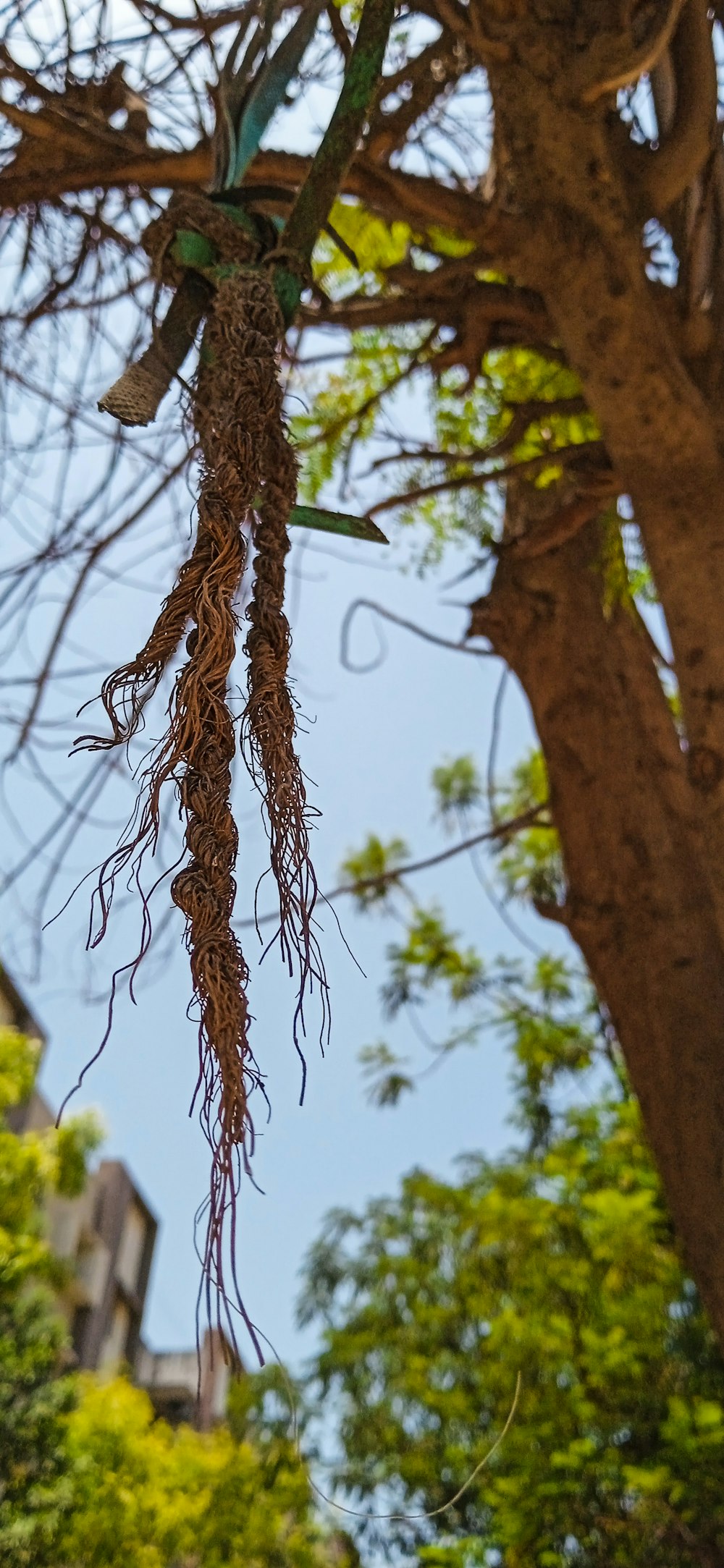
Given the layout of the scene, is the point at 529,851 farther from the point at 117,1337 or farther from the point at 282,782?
the point at 117,1337

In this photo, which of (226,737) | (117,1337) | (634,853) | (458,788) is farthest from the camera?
(117,1337)

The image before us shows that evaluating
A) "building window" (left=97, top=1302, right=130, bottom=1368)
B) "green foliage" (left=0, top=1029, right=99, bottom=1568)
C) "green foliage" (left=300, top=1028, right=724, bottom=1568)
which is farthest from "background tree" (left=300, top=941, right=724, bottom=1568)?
"building window" (left=97, top=1302, right=130, bottom=1368)

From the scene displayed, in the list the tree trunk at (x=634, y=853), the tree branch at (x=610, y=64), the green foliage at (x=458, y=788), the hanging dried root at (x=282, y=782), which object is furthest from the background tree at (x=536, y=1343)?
the tree branch at (x=610, y=64)

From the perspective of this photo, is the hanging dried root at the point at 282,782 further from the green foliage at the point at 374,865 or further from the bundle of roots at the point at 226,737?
the green foliage at the point at 374,865

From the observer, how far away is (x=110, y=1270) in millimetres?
11102

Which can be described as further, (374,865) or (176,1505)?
(374,865)

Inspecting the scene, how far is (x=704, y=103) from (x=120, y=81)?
1127 millimetres

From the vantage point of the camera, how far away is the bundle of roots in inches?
33.3

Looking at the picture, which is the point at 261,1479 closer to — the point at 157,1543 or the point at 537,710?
the point at 157,1543

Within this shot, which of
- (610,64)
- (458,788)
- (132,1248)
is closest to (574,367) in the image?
(610,64)

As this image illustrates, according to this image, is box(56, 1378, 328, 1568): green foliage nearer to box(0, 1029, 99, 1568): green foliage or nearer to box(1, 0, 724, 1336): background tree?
box(0, 1029, 99, 1568): green foliage

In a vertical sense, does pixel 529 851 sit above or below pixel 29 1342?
above

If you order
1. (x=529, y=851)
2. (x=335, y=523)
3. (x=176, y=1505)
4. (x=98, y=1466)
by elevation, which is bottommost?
(x=176, y=1505)

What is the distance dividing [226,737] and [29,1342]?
4625 mm
